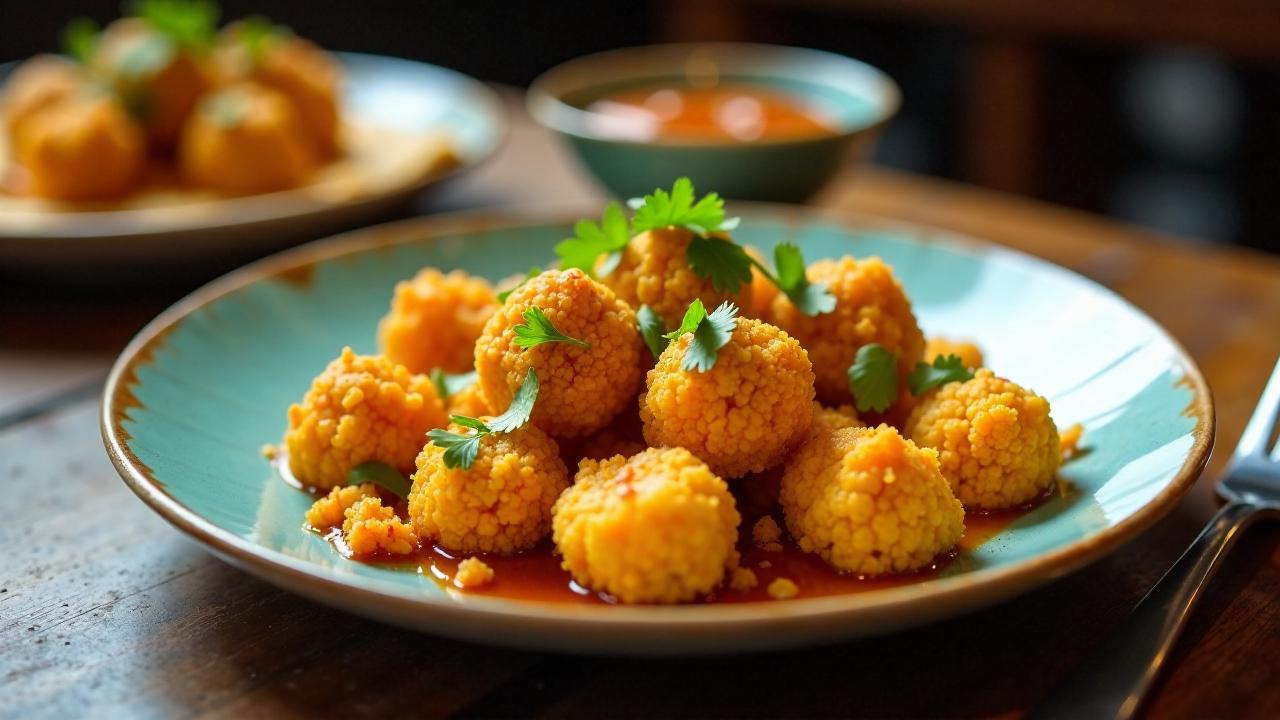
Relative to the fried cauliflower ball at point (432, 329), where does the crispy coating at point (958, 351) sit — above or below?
above

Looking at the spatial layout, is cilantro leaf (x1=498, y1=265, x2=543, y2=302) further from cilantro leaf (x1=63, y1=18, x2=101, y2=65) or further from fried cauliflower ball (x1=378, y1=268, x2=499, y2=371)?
cilantro leaf (x1=63, y1=18, x2=101, y2=65)

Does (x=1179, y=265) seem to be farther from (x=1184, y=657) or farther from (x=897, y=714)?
(x=897, y=714)

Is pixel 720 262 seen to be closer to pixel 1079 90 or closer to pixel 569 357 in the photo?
pixel 569 357

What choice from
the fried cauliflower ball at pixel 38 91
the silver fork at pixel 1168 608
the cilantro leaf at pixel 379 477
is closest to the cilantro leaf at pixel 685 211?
the cilantro leaf at pixel 379 477

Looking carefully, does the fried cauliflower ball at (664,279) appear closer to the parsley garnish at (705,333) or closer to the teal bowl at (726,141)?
the parsley garnish at (705,333)

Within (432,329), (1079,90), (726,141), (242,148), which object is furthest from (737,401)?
(1079,90)

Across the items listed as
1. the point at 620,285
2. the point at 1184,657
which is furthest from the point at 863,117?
the point at 1184,657
